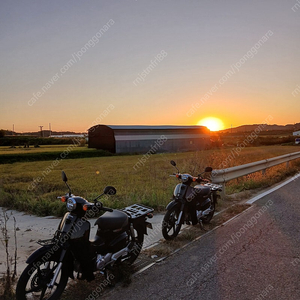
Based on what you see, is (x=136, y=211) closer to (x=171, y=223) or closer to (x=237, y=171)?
(x=171, y=223)

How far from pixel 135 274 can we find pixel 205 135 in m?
46.5

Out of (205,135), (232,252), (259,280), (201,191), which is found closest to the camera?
(259,280)

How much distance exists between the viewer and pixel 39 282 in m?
3.09

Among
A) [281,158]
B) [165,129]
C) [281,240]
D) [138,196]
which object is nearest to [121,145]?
[165,129]

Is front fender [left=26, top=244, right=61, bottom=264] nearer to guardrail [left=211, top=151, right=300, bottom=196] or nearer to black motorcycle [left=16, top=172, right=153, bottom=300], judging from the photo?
black motorcycle [left=16, top=172, right=153, bottom=300]

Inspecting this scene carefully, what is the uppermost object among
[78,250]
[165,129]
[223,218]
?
[165,129]

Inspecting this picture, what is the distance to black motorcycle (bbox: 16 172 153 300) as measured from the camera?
306 centimetres

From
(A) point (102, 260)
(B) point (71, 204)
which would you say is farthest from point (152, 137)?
(B) point (71, 204)

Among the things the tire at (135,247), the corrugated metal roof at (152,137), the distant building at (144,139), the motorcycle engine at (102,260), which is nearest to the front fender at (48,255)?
the motorcycle engine at (102,260)

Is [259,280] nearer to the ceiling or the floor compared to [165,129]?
nearer to the floor

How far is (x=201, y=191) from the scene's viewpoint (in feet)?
19.0

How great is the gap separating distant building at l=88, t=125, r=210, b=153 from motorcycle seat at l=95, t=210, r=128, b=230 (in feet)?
116

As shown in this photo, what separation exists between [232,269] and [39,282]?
2.46m

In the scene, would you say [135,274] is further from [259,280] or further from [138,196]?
[138,196]
